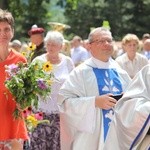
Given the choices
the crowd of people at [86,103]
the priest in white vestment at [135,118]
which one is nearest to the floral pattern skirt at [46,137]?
the crowd of people at [86,103]

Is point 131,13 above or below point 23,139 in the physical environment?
above

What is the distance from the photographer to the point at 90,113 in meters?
6.59

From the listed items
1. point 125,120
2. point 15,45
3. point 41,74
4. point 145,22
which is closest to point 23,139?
point 41,74

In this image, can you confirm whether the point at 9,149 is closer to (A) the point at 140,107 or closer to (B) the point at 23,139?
(B) the point at 23,139

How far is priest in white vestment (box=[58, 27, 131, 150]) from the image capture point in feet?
21.7

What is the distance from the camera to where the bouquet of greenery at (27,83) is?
5.64 m

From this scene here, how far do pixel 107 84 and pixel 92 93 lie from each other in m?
0.22

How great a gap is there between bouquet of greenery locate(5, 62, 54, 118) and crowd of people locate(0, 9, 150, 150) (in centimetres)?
9

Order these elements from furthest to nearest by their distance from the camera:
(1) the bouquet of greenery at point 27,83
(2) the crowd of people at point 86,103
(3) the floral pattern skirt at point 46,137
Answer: (3) the floral pattern skirt at point 46,137
(1) the bouquet of greenery at point 27,83
(2) the crowd of people at point 86,103

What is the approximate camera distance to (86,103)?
6520 mm

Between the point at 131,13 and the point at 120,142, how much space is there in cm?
4369

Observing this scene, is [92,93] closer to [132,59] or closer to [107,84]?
[107,84]

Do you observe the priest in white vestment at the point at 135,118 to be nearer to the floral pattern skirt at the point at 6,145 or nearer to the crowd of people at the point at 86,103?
the crowd of people at the point at 86,103

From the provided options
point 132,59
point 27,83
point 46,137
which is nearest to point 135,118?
point 27,83
